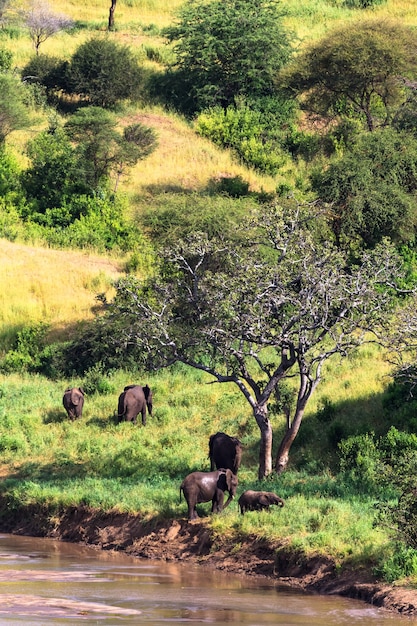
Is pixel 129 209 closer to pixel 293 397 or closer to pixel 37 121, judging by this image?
pixel 37 121

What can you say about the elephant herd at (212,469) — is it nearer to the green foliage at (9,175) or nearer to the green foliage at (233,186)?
the green foliage at (9,175)

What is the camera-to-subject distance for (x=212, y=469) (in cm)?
2112

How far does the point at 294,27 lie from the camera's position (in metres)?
66.2

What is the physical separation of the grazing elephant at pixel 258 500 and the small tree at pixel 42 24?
142 ft

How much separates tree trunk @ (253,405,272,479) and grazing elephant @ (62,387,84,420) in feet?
17.7

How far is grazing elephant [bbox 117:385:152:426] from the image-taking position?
2448 centimetres

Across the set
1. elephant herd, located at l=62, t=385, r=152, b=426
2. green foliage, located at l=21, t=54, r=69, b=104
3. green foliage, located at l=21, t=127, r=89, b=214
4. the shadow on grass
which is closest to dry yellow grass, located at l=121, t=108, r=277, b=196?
green foliage, located at l=21, t=127, r=89, b=214

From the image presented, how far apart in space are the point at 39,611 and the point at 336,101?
126 feet

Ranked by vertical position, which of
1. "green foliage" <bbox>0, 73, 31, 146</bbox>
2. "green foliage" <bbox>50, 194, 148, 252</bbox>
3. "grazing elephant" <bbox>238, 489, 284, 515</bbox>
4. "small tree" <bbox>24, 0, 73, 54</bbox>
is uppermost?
"small tree" <bbox>24, 0, 73, 54</bbox>

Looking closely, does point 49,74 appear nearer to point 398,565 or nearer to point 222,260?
point 222,260

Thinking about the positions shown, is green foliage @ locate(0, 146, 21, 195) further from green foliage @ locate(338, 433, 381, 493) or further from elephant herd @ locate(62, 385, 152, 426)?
green foliage @ locate(338, 433, 381, 493)

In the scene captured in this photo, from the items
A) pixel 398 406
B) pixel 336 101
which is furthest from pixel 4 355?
pixel 336 101

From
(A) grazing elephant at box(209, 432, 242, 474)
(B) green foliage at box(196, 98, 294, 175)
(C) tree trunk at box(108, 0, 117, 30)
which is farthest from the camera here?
(C) tree trunk at box(108, 0, 117, 30)

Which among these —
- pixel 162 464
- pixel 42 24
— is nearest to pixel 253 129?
pixel 42 24
